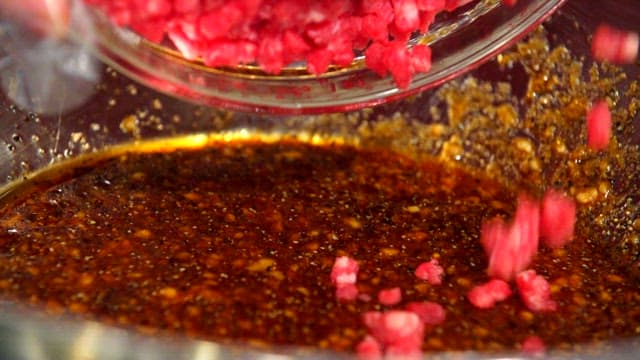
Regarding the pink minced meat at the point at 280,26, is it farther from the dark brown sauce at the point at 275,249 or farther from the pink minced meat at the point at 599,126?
the pink minced meat at the point at 599,126

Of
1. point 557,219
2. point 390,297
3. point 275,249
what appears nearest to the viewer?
point 390,297

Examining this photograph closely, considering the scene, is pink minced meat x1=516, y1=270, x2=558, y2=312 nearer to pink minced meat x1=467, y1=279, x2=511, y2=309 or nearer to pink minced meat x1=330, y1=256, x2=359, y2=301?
pink minced meat x1=467, y1=279, x2=511, y2=309

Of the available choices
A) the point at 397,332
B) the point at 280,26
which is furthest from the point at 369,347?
the point at 280,26

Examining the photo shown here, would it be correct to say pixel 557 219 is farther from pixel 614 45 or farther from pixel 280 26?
pixel 280 26

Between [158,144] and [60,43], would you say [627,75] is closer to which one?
[158,144]

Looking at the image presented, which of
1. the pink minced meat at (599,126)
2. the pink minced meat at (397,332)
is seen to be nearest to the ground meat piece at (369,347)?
the pink minced meat at (397,332)

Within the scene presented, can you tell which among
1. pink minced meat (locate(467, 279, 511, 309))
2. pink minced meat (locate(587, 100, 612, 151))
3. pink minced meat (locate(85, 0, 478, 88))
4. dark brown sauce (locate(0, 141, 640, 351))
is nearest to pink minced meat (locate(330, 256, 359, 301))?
dark brown sauce (locate(0, 141, 640, 351))
